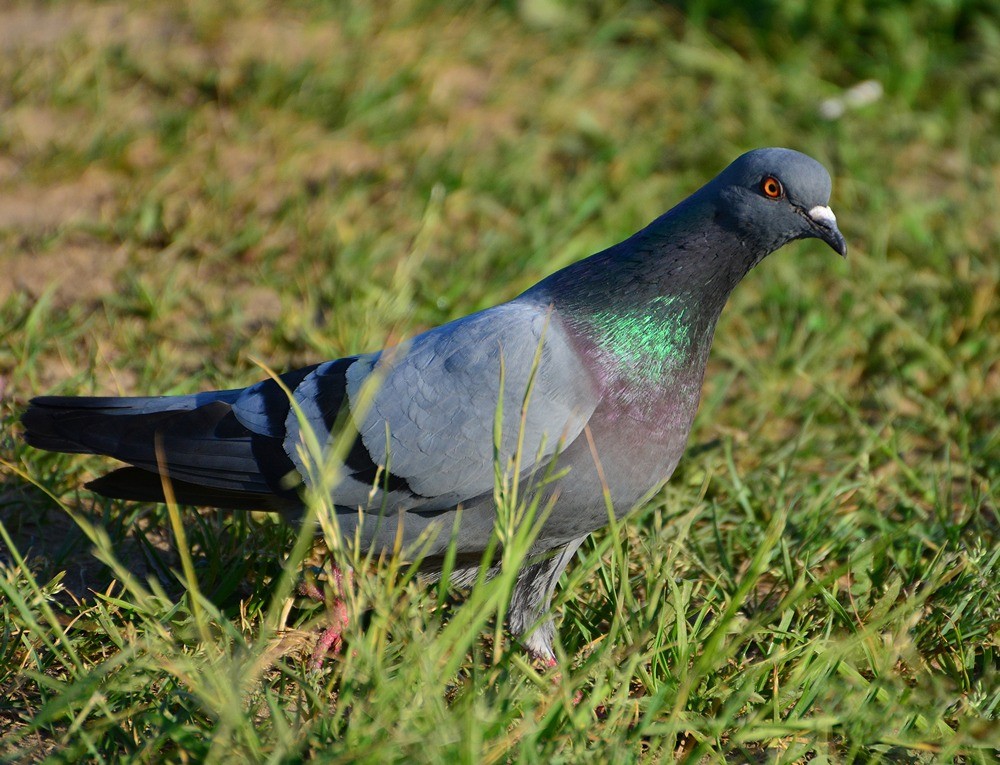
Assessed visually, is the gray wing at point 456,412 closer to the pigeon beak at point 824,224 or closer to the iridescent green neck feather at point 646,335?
the iridescent green neck feather at point 646,335

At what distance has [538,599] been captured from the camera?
2.85m

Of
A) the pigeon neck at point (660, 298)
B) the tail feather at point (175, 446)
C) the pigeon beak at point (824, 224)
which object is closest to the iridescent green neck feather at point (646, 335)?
the pigeon neck at point (660, 298)

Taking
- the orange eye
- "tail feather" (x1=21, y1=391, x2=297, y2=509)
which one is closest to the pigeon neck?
the orange eye

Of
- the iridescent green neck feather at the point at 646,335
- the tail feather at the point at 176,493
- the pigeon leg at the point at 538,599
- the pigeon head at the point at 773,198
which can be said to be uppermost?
the pigeon head at the point at 773,198

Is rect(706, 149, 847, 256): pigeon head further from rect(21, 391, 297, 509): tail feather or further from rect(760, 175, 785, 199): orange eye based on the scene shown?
rect(21, 391, 297, 509): tail feather

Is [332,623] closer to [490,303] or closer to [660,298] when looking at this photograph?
[660,298]

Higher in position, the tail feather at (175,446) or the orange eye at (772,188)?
the orange eye at (772,188)

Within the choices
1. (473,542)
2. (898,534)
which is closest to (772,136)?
(898,534)

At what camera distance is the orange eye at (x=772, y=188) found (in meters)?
2.69

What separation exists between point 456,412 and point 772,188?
96 centimetres

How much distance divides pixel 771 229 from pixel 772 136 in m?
2.71

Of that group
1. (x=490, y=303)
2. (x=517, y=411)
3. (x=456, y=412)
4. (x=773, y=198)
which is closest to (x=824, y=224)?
(x=773, y=198)

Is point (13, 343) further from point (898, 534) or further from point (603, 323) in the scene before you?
point (898, 534)

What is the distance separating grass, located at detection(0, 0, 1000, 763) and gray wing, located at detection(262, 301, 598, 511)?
11.9 inches
